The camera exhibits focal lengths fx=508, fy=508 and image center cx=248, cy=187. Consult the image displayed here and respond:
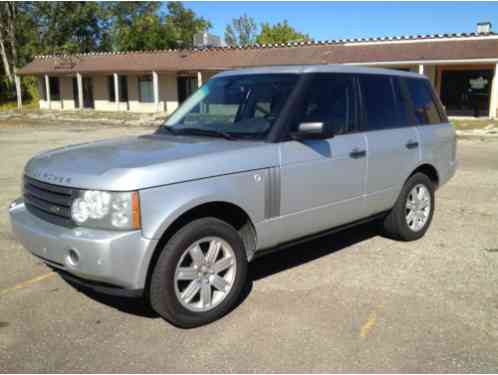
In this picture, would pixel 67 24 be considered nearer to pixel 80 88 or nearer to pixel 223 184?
pixel 80 88

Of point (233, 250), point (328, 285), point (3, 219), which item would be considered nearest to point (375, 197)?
point (328, 285)

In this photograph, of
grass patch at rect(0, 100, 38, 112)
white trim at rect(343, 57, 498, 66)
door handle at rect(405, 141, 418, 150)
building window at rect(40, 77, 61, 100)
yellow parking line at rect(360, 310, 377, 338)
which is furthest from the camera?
grass patch at rect(0, 100, 38, 112)

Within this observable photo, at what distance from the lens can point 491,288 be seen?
452 cm

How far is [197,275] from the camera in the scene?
148 inches

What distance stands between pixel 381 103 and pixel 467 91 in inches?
915

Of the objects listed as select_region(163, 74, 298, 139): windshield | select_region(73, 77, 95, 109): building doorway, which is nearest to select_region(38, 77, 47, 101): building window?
select_region(73, 77, 95, 109): building doorway

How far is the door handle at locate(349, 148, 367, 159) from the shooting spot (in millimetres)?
4719

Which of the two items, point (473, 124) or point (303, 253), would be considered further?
point (473, 124)

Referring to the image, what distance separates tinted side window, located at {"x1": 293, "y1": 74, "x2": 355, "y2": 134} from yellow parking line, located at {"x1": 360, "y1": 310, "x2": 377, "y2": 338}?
162 cm

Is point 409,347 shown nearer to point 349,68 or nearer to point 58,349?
point 58,349

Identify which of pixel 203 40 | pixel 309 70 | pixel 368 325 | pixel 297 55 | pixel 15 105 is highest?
pixel 203 40

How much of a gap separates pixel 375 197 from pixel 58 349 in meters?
3.24

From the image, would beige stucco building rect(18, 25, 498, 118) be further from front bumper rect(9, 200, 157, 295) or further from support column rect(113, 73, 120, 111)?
front bumper rect(9, 200, 157, 295)

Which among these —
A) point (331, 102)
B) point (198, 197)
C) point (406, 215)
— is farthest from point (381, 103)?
point (198, 197)
